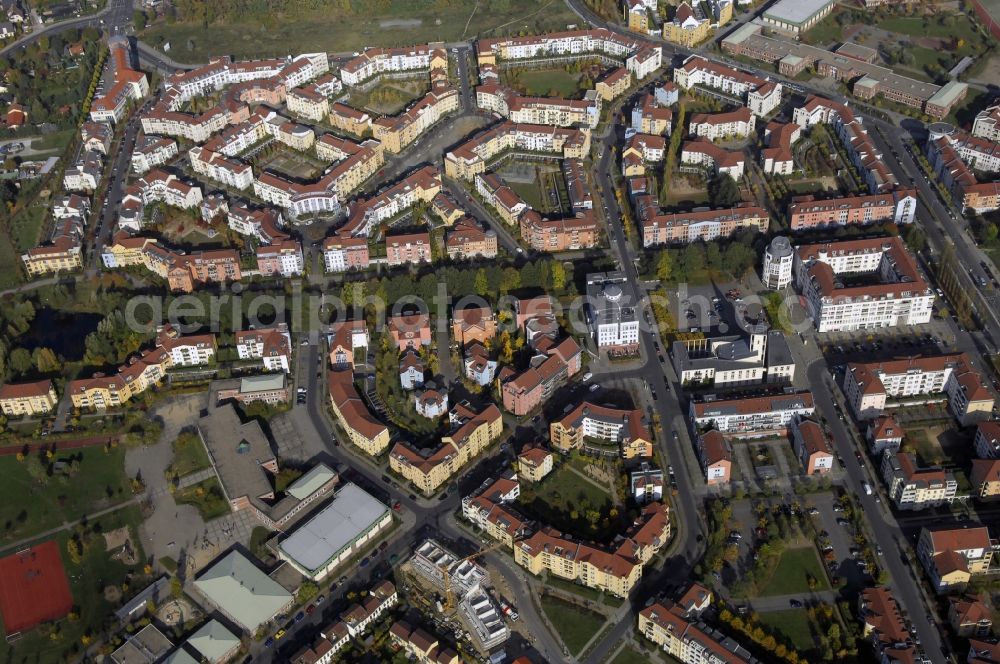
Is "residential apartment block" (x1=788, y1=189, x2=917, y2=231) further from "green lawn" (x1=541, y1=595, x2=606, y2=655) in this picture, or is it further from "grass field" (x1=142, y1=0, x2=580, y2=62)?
"grass field" (x1=142, y1=0, x2=580, y2=62)

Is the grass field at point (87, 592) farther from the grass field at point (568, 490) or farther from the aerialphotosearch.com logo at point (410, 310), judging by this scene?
the grass field at point (568, 490)

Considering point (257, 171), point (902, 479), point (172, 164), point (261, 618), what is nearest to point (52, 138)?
point (172, 164)

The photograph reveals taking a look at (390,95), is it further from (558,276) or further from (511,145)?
(558,276)

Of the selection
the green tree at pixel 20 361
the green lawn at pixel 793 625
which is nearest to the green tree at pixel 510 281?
the green lawn at pixel 793 625

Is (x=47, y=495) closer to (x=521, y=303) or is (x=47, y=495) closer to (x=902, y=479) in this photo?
(x=521, y=303)

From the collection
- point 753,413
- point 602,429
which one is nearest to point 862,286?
point 753,413
